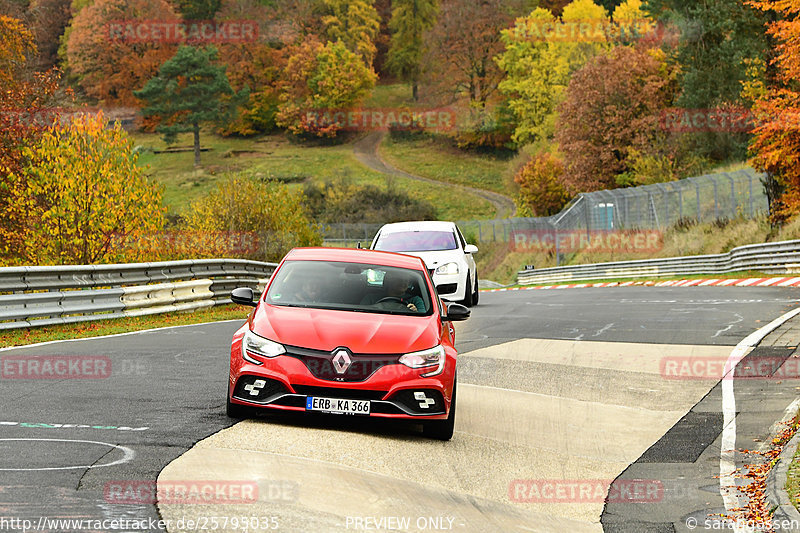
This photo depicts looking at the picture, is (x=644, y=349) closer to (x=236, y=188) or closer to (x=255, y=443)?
(x=255, y=443)

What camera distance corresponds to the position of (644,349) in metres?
14.8

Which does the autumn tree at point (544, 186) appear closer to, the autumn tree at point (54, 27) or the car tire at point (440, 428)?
the car tire at point (440, 428)

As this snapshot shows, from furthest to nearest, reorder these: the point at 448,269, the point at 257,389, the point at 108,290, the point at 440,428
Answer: the point at 448,269 → the point at 108,290 → the point at 440,428 → the point at 257,389

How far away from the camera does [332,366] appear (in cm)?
794

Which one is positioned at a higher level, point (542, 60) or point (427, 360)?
point (542, 60)

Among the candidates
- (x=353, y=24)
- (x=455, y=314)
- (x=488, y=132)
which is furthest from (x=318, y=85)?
(x=455, y=314)

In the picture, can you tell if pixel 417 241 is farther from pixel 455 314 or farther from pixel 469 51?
pixel 469 51

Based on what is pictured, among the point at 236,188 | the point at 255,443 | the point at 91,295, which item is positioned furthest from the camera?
the point at 236,188

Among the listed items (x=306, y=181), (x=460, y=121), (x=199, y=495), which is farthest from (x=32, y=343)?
(x=460, y=121)

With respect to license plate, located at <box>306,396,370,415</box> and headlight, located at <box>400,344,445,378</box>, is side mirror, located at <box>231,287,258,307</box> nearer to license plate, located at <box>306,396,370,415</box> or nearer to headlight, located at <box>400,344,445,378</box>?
license plate, located at <box>306,396,370,415</box>

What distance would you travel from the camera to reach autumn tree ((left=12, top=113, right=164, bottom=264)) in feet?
88.9

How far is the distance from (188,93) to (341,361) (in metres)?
109

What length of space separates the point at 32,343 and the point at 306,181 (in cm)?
8593

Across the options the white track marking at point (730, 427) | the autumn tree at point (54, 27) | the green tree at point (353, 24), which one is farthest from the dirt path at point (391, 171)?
the white track marking at point (730, 427)
